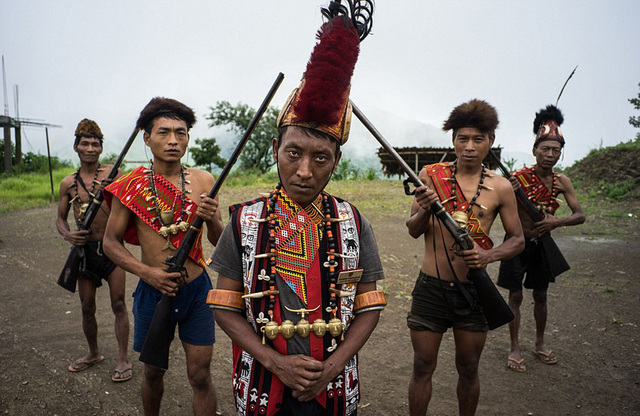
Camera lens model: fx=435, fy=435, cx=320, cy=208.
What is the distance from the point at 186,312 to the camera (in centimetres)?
325

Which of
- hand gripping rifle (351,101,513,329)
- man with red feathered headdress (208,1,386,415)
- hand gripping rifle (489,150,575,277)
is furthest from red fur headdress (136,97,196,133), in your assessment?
hand gripping rifle (489,150,575,277)

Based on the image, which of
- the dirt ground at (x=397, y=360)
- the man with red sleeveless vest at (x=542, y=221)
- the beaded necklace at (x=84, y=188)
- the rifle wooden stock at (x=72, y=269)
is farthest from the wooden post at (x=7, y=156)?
the man with red sleeveless vest at (x=542, y=221)

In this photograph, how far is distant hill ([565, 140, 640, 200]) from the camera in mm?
15266

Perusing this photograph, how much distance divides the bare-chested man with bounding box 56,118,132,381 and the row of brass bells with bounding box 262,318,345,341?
2.94 m

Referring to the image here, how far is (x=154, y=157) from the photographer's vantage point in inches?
136

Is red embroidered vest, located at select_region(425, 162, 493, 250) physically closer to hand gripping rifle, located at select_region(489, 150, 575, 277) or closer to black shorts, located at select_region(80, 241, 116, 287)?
hand gripping rifle, located at select_region(489, 150, 575, 277)

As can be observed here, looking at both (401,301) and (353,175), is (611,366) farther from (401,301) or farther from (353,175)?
(353,175)

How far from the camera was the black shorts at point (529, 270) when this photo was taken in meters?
4.93

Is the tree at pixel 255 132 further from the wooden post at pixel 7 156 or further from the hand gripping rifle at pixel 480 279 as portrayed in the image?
the hand gripping rifle at pixel 480 279

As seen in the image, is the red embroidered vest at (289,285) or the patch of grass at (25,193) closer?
the red embroidered vest at (289,285)

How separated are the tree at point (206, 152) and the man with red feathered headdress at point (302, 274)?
26880 millimetres

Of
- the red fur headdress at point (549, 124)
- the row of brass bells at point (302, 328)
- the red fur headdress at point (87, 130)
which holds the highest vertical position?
the red fur headdress at point (549, 124)

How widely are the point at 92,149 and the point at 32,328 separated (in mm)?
2438

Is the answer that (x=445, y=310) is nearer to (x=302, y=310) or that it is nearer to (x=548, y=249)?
(x=302, y=310)
